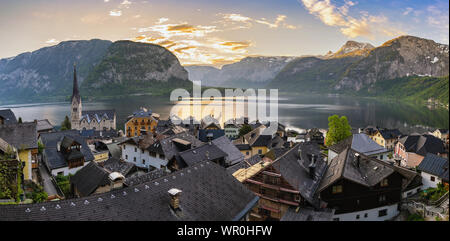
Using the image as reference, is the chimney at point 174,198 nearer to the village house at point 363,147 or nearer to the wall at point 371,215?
the wall at point 371,215

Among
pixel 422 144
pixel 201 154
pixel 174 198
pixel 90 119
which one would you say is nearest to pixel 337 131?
pixel 422 144

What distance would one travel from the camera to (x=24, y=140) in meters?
22.0

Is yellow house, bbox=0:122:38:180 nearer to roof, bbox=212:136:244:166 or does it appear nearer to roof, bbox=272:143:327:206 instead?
roof, bbox=212:136:244:166

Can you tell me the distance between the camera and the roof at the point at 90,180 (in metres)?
21.4

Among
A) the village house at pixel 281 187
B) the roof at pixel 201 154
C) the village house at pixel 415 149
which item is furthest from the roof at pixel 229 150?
the village house at pixel 415 149

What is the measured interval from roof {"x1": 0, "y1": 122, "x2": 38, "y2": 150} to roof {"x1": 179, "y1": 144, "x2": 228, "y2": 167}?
1224cm

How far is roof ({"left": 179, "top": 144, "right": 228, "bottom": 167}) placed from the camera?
25252 mm

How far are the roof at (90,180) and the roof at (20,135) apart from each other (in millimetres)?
4287

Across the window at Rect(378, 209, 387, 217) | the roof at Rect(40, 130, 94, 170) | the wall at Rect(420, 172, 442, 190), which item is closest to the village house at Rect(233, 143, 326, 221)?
the window at Rect(378, 209, 387, 217)

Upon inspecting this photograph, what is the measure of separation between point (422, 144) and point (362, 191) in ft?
82.5

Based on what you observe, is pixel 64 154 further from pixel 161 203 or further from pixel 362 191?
pixel 362 191
